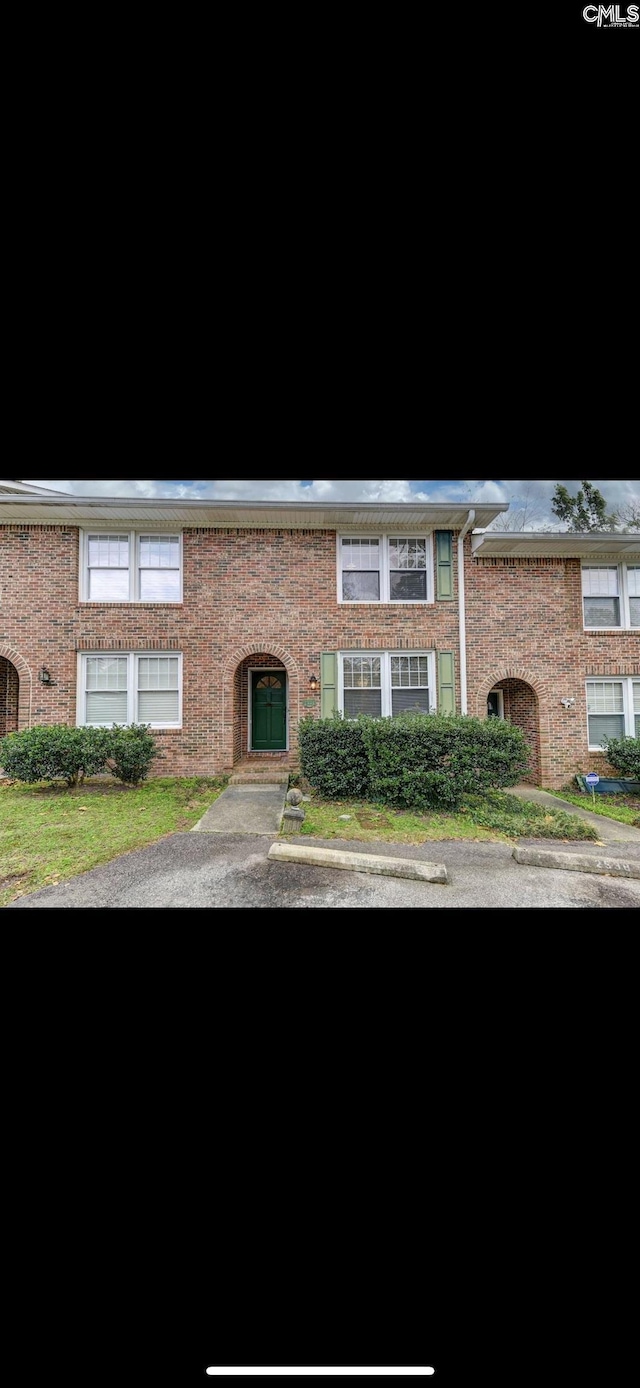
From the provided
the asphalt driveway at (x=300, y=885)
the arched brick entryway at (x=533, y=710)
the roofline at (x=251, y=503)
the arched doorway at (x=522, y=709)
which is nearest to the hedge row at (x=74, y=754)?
the asphalt driveway at (x=300, y=885)

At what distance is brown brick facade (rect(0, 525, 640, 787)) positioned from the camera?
7891mm

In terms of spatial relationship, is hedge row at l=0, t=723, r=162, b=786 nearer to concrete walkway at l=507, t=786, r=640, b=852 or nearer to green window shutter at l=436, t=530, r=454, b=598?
green window shutter at l=436, t=530, r=454, b=598

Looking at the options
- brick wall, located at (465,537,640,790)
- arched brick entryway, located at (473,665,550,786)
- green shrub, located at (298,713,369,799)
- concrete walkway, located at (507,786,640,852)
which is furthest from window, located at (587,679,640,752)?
green shrub, located at (298,713,369,799)

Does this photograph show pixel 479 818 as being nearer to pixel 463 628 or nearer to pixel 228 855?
pixel 228 855

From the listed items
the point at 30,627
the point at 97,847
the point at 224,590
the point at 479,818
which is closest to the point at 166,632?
the point at 224,590

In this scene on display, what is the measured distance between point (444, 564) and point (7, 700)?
8.70 m

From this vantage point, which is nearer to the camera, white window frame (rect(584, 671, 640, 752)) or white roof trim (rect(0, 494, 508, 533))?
white roof trim (rect(0, 494, 508, 533))

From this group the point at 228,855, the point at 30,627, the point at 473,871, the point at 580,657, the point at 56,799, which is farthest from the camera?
the point at 580,657

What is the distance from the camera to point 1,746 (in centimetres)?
689

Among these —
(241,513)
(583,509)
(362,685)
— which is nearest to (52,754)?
(241,513)

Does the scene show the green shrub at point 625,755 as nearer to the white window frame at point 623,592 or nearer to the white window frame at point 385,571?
the white window frame at point 623,592

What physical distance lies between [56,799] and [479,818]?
586 cm

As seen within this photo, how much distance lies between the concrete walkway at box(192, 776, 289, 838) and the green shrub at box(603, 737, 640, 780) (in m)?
5.82

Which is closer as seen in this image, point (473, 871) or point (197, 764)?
point (473, 871)
